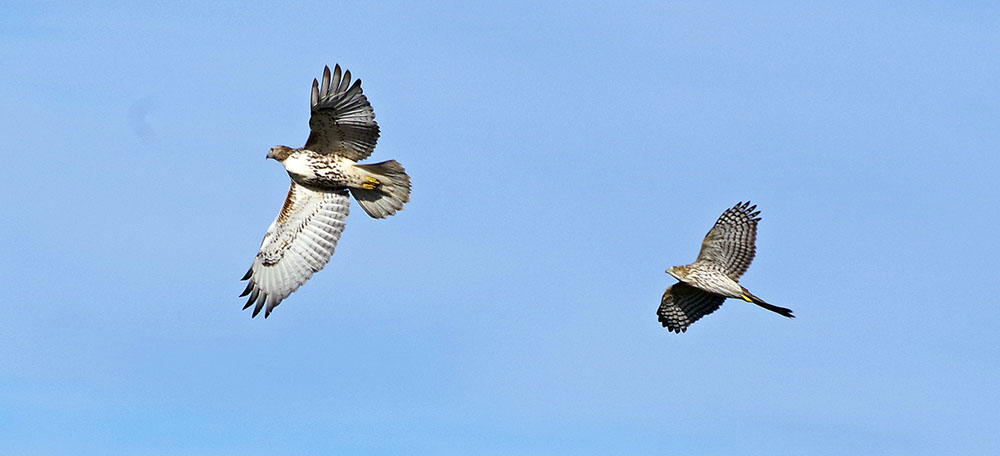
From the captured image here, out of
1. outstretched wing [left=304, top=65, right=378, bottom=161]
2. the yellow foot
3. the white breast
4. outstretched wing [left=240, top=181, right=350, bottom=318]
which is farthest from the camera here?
outstretched wing [left=240, top=181, right=350, bottom=318]

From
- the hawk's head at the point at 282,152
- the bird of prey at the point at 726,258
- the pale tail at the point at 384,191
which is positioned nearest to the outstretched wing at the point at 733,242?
the bird of prey at the point at 726,258

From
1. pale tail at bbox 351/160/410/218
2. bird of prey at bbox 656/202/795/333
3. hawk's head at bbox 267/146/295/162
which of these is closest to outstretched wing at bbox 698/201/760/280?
bird of prey at bbox 656/202/795/333

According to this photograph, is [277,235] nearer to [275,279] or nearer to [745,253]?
[275,279]

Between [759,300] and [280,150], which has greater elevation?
[280,150]

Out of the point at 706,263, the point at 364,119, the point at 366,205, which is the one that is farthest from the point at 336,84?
the point at 706,263

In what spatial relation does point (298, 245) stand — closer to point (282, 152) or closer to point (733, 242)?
point (282, 152)

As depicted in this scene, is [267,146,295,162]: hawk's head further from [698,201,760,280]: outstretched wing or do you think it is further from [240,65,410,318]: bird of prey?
[698,201,760,280]: outstretched wing

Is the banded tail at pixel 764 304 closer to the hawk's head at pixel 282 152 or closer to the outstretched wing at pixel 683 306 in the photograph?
the outstretched wing at pixel 683 306

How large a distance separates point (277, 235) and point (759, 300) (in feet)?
23.6

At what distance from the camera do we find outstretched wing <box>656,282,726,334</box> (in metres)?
26.2

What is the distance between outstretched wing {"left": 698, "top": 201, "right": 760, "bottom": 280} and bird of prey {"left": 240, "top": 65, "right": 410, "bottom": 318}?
4.51m

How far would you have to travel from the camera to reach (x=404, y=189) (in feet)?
82.3

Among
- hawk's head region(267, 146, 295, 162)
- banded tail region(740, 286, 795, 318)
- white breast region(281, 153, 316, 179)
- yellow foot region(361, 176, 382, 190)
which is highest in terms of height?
hawk's head region(267, 146, 295, 162)

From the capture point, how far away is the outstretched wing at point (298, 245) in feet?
84.3
